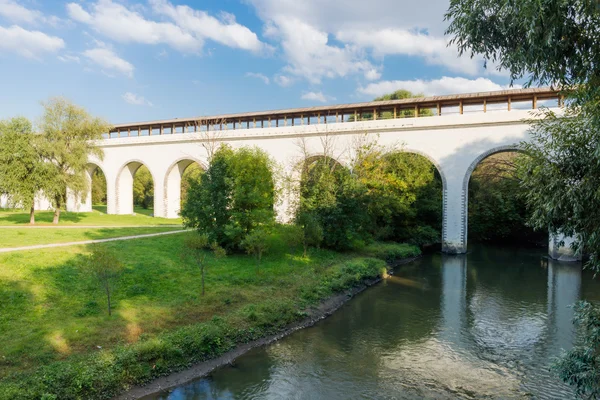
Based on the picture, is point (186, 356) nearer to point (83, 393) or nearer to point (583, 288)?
point (83, 393)

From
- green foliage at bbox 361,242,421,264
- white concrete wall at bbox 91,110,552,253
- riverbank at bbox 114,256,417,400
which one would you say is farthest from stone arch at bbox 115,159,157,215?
riverbank at bbox 114,256,417,400

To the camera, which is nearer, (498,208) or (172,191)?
(498,208)

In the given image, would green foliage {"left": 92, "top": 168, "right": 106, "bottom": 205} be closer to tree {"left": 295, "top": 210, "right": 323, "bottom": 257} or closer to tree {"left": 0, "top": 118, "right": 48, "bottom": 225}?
tree {"left": 0, "top": 118, "right": 48, "bottom": 225}

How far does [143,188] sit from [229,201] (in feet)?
121

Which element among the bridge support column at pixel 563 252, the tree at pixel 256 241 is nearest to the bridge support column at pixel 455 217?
the bridge support column at pixel 563 252

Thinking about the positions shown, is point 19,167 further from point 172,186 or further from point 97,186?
point 97,186

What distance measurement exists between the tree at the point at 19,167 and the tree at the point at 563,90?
77.4 feet

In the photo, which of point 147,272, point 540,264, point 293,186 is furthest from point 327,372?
point 540,264

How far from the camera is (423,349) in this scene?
33.4ft

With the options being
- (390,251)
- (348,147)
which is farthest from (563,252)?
(348,147)

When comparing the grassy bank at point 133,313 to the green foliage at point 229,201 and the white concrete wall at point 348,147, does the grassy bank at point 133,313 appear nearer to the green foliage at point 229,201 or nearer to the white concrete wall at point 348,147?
the green foliage at point 229,201

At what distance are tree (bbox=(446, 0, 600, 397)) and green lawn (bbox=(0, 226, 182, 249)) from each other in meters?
16.9

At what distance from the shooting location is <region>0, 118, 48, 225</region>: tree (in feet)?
72.2

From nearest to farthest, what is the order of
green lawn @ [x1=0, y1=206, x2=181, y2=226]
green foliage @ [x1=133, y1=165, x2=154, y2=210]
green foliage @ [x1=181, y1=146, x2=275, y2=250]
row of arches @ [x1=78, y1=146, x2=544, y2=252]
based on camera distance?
green foliage @ [x1=181, y1=146, x2=275, y2=250] → row of arches @ [x1=78, y1=146, x2=544, y2=252] → green lawn @ [x1=0, y1=206, x2=181, y2=226] → green foliage @ [x1=133, y1=165, x2=154, y2=210]
